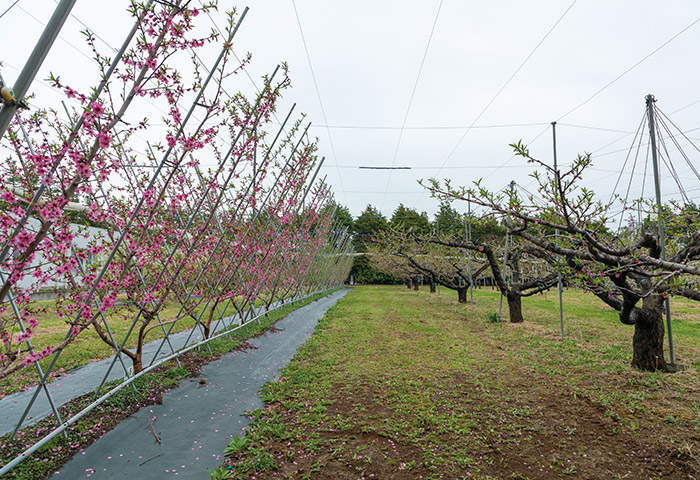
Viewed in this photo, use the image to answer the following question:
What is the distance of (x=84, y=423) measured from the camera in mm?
3732

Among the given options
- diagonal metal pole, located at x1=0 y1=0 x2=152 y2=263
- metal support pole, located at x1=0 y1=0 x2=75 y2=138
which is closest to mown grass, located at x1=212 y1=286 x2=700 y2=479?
diagonal metal pole, located at x1=0 y1=0 x2=152 y2=263

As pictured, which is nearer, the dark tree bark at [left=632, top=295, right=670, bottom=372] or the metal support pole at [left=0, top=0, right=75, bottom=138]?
the metal support pole at [left=0, top=0, right=75, bottom=138]

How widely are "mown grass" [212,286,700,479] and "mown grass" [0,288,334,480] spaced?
143 centimetres

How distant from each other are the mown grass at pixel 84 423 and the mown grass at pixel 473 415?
1430 mm

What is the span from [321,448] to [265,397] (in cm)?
164

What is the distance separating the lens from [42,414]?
4047 millimetres

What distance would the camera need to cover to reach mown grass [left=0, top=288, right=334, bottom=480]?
9.91ft

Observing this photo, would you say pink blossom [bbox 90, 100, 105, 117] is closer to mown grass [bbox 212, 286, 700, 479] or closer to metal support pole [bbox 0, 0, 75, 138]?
metal support pole [bbox 0, 0, 75, 138]

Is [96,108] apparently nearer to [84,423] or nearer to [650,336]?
[84,423]

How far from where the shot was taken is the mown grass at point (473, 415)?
324 centimetres

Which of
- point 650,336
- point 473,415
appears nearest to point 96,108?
point 473,415

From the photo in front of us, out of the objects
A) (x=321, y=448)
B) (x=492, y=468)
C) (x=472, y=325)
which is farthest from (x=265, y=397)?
(x=472, y=325)

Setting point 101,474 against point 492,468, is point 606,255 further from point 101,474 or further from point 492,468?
point 101,474

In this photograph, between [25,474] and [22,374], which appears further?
[22,374]
